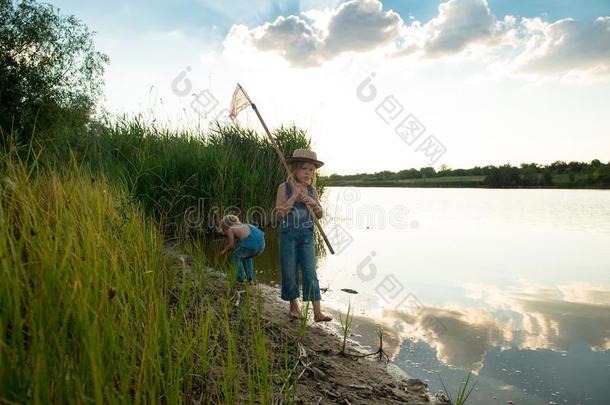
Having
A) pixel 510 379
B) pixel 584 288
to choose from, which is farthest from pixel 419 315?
pixel 584 288

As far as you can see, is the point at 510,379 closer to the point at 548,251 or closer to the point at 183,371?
the point at 183,371

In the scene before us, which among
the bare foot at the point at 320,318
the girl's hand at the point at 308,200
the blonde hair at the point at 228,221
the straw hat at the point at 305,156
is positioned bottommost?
the bare foot at the point at 320,318

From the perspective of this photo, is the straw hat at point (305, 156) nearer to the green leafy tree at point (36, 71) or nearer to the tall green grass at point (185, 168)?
the tall green grass at point (185, 168)

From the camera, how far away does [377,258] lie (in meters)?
8.32

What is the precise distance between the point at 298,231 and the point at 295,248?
0.21 meters

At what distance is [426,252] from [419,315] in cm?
443

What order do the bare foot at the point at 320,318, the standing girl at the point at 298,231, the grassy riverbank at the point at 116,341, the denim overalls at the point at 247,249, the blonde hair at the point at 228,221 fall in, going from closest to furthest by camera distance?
the grassy riverbank at the point at 116,341, the bare foot at the point at 320,318, the standing girl at the point at 298,231, the denim overalls at the point at 247,249, the blonde hair at the point at 228,221

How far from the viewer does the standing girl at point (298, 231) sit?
429cm

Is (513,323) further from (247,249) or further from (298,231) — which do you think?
(247,249)

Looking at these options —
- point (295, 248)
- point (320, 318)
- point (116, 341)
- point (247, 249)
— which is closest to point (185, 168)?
point (247, 249)

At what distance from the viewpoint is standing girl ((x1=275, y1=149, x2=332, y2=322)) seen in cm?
429

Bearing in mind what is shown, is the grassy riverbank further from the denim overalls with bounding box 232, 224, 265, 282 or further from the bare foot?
the denim overalls with bounding box 232, 224, 265, 282

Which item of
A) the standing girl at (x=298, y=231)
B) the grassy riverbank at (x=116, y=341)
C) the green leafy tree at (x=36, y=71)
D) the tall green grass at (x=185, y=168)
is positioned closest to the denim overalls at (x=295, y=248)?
the standing girl at (x=298, y=231)

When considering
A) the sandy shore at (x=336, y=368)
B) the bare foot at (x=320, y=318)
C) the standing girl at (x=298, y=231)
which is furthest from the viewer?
the standing girl at (x=298, y=231)
